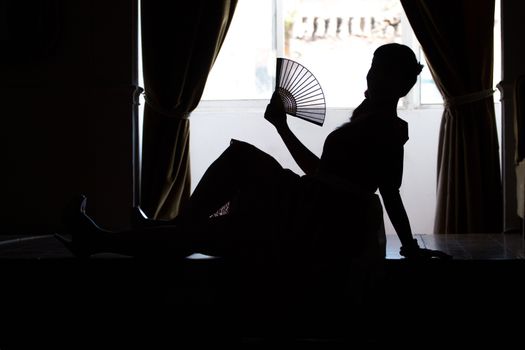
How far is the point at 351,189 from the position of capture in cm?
198

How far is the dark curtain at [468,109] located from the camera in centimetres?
324

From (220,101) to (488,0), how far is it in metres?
1.89

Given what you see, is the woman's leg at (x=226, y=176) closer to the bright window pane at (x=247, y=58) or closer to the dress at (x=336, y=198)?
the dress at (x=336, y=198)

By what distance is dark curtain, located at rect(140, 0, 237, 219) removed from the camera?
3.38 metres

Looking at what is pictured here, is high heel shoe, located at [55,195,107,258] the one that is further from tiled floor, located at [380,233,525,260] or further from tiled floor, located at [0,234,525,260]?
tiled floor, located at [380,233,525,260]

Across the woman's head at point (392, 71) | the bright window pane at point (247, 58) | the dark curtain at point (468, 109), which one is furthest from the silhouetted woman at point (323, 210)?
the bright window pane at point (247, 58)

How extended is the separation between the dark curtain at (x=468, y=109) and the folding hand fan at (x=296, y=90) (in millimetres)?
1404

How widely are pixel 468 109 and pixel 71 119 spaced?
2.39 metres

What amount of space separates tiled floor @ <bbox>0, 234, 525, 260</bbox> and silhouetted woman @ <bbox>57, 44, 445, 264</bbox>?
1.21 feet

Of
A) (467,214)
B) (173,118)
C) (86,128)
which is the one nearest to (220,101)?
(173,118)

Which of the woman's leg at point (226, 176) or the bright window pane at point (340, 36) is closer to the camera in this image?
the woman's leg at point (226, 176)

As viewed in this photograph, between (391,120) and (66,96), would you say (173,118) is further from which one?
(391,120)

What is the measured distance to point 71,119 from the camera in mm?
3469

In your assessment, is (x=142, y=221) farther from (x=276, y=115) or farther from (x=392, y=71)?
(x=392, y=71)
